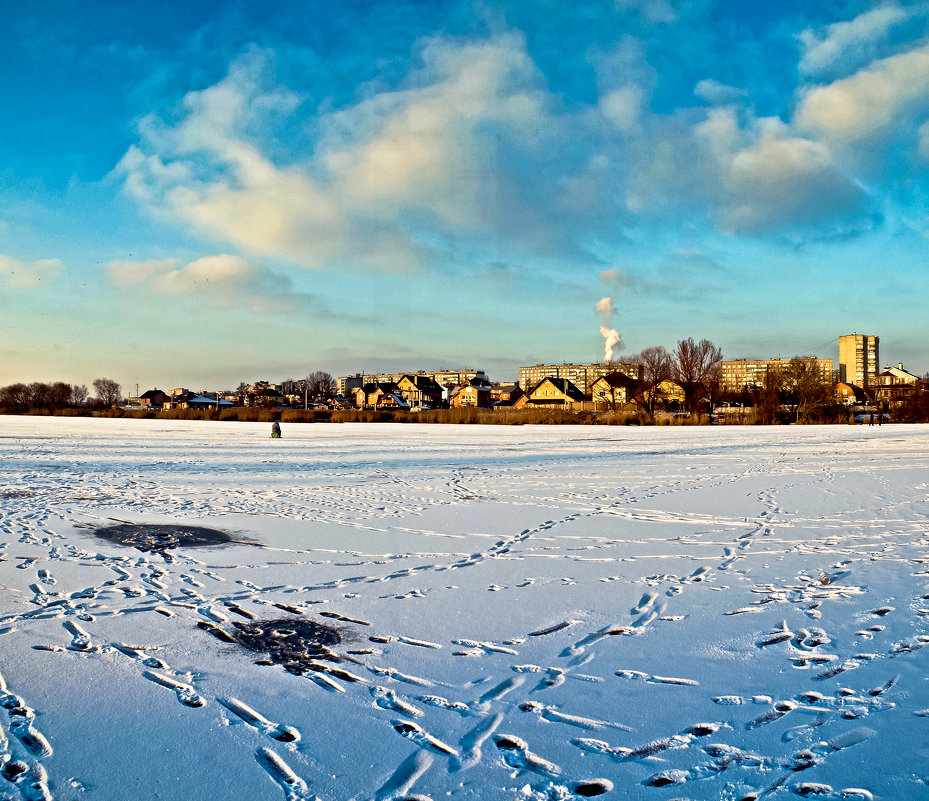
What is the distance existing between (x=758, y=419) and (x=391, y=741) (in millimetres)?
50145

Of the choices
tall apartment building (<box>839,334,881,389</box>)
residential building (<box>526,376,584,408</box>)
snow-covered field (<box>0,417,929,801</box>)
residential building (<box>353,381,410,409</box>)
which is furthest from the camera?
tall apartment building (<box>839,334,881,389</box>)

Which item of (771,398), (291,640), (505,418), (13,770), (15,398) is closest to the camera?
(13,770)

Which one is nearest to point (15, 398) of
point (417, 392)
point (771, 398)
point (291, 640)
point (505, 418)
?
point (417, 392)

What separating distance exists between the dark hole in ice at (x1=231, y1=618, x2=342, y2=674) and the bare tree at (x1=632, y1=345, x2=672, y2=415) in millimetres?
61091

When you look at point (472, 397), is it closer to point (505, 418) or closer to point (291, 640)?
point (505, 418)

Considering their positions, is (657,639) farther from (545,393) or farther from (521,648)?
(545,393)

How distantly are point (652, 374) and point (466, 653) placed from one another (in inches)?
2536

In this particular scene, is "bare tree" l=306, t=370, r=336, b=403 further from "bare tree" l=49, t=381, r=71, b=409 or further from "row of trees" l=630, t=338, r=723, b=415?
"row of trees" l=630, t=338, r=723, b=415

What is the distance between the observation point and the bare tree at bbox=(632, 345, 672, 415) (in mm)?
64312

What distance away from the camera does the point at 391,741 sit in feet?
10.9

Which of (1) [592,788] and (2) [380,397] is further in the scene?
(2) [380,397]

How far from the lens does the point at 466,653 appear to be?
446cm

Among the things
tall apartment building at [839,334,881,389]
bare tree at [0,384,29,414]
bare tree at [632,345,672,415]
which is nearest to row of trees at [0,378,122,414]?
bare tree at [0,384,29,414]

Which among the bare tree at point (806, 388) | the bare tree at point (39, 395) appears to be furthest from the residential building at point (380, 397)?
the bare tree at point (806, 388)
